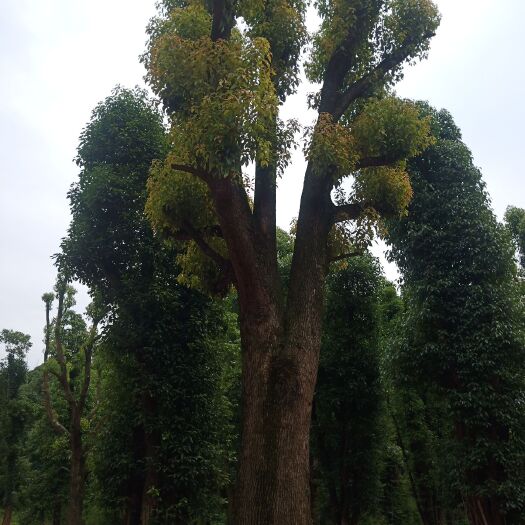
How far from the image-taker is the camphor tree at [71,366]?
13.8 metres

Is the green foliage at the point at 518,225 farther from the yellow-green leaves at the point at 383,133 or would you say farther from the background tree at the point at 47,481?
the background tree at the point at 47,481

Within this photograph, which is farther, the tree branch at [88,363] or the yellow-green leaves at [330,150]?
the tree branch at [88,363]

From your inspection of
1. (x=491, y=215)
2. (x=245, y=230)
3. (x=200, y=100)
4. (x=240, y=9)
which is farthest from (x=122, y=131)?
(x=491, y=215)

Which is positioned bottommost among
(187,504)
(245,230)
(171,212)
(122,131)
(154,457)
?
(187,504)

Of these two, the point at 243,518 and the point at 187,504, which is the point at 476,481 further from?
the point at 243,518

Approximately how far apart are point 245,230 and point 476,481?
9007 millimetres

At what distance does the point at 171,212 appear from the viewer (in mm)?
7688

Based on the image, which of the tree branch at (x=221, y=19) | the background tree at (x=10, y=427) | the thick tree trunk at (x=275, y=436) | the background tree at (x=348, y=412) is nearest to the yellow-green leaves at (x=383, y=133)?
the tree branch at (x=221, y=19)

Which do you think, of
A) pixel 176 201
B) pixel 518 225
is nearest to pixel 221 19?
pixel 176 201

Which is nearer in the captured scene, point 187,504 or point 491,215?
point 187,504

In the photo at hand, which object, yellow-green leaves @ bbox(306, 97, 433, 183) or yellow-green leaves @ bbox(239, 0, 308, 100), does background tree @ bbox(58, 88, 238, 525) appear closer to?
yellow-green leaves @ bbox(239, 0, 308, 100)

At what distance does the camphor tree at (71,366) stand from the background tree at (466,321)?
8.54 metres

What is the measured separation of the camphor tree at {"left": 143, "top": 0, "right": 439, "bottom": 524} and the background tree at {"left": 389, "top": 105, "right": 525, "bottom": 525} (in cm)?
532

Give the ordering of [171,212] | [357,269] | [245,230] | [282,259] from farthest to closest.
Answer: [282,259]
[357,269]
[171,212]
[245,230]
